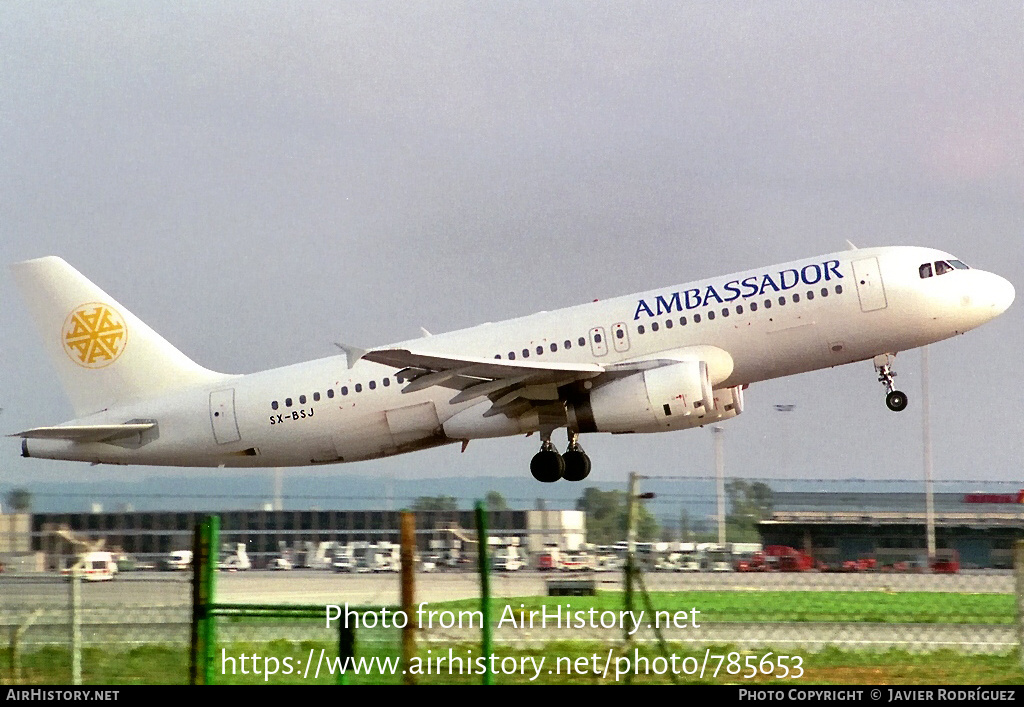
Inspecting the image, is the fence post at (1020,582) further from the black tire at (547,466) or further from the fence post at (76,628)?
the black tire at (547,466)

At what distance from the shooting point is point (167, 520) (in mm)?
17312

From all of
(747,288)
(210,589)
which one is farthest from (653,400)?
(210,589)

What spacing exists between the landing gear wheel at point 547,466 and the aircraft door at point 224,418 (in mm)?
7374

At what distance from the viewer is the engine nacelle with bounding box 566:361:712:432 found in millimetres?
27578

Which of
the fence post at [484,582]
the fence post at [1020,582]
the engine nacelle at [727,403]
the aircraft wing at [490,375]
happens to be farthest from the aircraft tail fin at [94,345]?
the fence post at [1020,582]

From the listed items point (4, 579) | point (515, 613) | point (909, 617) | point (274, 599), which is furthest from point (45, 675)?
point (909, 617)

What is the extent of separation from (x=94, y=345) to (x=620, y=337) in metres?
14.5

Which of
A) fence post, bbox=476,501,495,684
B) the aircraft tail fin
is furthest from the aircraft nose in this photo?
fence post, bbox=476,501,495,684

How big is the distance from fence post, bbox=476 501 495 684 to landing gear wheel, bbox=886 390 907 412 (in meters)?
21.2

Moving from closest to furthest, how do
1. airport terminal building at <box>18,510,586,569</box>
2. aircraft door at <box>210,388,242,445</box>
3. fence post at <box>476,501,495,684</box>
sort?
1. fence post at <box>476,501,495,684</box>
2. airport terminal building at <box>18,510,586,569</box>
3. aircraft door at <box>210,388,242,445</box>

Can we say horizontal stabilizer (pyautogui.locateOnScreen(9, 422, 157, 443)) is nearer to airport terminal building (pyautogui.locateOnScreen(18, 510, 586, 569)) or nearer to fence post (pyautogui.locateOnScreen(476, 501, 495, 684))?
airport terminal building (pyautogui.locateOnScreen(18, 510, 586, 569))

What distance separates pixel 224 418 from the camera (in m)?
31.2

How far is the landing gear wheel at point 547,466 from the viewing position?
30.1 meters
